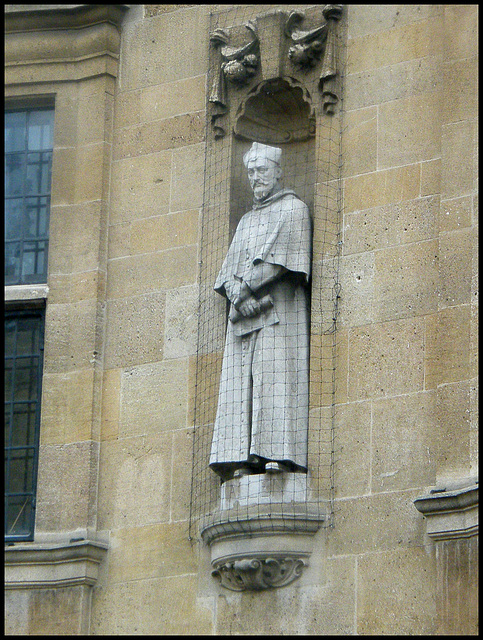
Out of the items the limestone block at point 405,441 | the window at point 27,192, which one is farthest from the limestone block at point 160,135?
the limestone block at point 405,441

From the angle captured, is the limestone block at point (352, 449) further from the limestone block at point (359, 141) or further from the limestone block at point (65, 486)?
the limestone block at point (65, 486)

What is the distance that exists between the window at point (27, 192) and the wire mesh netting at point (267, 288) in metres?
1.38

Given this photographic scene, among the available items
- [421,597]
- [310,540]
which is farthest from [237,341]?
[421,597]

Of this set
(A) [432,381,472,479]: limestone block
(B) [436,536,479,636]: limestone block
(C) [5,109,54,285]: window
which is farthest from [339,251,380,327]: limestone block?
(C) [5,109,54,285]: window

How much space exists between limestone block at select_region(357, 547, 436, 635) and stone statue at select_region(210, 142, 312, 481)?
845mm

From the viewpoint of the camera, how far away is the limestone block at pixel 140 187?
12211 millimetres

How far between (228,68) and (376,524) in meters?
3.38

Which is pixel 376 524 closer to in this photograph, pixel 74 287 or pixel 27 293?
pixel 74 287

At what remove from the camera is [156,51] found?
12.6 m

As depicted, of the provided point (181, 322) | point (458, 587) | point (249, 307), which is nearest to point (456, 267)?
point (249, 307)

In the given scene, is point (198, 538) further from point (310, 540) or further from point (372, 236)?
point (372, 236)

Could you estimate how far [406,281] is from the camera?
11.0m

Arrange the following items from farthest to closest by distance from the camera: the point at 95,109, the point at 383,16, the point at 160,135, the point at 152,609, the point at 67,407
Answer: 1. the point at 95,109
2. the point at 160,135
3. the point at 67,407
4. the point at 383,16
5. the point at 152,609

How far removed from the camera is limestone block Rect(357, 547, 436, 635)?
1023 cm
